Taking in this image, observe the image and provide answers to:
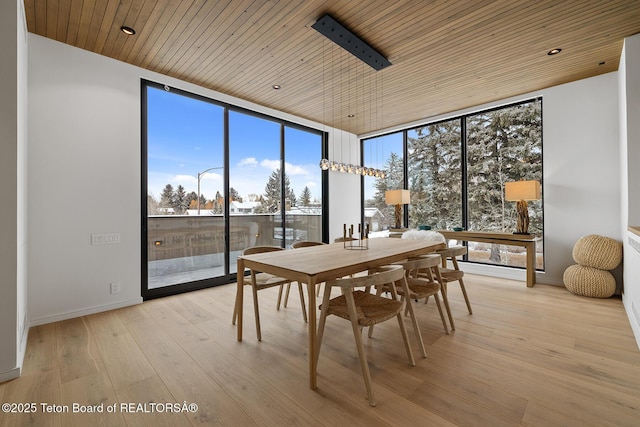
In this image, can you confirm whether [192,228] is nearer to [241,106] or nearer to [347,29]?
[241,106]

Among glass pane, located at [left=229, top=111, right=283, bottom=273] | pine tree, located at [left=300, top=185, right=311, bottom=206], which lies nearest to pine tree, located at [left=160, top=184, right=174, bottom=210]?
glass pane, located at [left=229, top=111, right=283, bottom=273]

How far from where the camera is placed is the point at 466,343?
2365 mm

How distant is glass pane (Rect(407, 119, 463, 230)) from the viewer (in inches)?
201

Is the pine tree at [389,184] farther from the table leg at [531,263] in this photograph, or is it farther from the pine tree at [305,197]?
the table leg at [531,263]

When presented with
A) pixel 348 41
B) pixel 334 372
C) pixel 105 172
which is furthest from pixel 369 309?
pixel 105 172

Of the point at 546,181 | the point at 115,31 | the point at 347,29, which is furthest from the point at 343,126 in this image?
the point at 115,31

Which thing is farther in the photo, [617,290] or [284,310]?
[617,290]

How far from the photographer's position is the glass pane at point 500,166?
438 centimetres

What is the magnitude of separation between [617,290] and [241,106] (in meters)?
5.77

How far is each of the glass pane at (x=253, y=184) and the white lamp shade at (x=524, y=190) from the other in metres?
3.65

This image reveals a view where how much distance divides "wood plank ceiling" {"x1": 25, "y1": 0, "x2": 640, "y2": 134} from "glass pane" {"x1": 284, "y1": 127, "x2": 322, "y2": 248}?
1.26 metres

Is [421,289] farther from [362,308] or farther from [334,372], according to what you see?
[334,372]

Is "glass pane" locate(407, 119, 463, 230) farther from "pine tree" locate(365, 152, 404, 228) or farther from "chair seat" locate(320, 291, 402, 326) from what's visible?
"chair seat" locate(320, 291, 402, 326)

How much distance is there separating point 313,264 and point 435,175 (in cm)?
406
